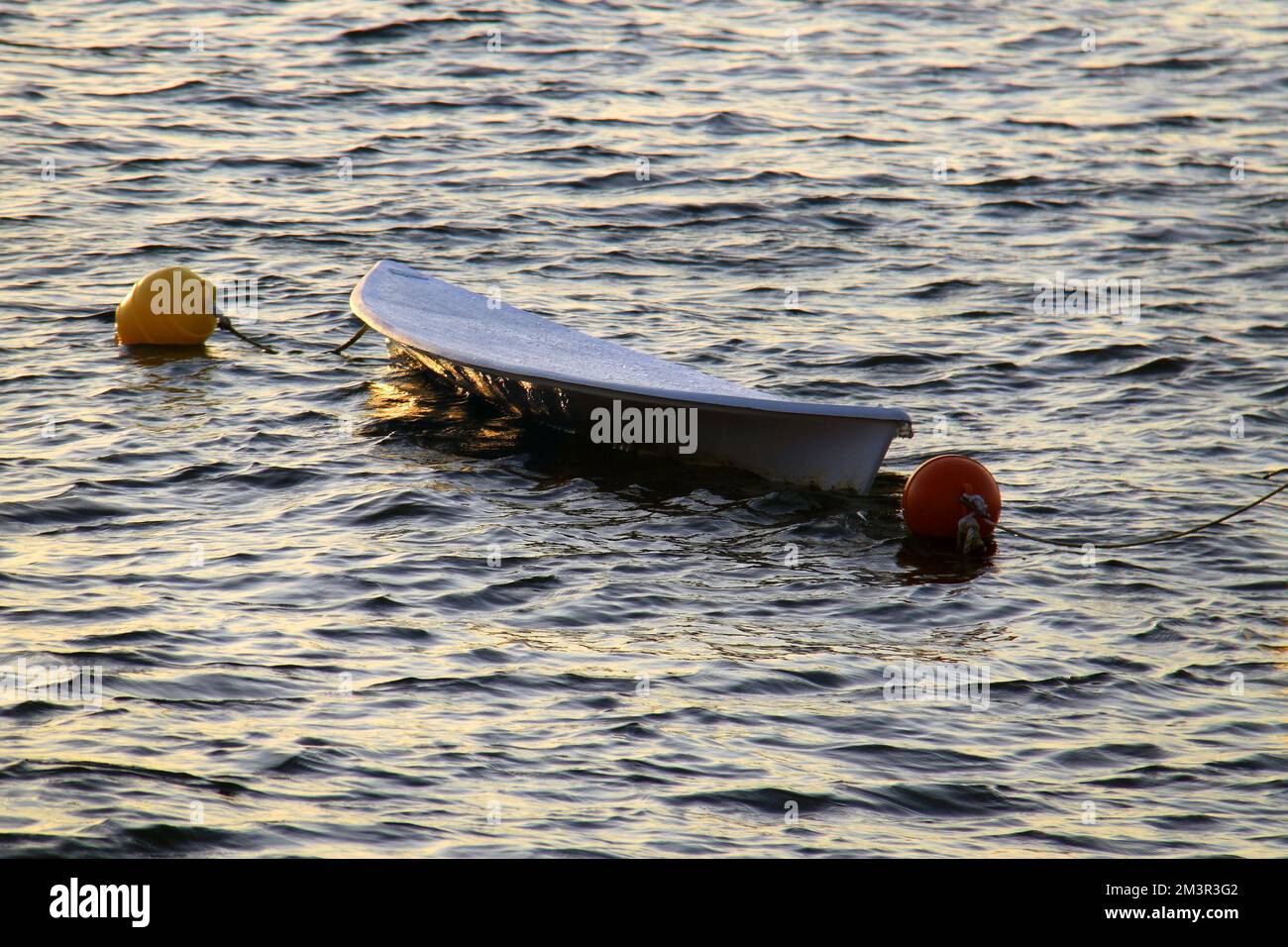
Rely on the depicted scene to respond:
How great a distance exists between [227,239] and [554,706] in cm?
1038

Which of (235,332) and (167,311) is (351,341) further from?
(167,311)

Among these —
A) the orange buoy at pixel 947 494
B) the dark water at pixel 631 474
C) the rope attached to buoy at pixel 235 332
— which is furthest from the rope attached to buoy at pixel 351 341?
the orange buoy at pixel 947 494

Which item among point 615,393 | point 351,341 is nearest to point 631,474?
point 615,393

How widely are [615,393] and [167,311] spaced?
15.5 ft

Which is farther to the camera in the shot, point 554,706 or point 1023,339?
point 1023,339

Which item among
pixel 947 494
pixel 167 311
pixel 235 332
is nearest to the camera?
pixel 947 494

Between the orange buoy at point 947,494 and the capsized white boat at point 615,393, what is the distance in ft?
1.09

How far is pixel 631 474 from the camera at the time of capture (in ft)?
34.3

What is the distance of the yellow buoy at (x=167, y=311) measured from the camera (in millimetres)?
12867

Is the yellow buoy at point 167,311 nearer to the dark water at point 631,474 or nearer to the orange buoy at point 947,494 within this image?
the dark water at point 631,474

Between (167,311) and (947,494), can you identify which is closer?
(947,494)
